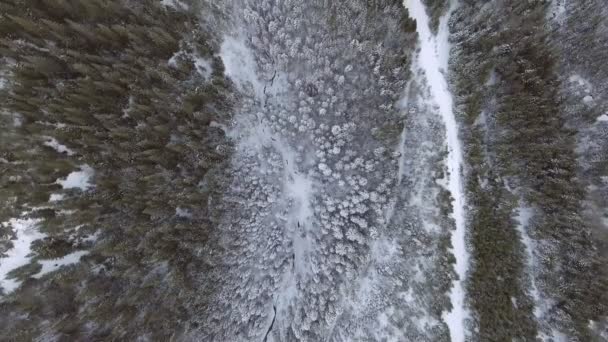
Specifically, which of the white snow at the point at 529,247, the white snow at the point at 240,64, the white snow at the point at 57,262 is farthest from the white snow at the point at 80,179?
the white snow at the point at 529,247

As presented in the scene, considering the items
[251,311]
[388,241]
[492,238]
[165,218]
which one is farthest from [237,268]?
[492,238]

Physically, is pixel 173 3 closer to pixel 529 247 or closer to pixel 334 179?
pixel 334 179

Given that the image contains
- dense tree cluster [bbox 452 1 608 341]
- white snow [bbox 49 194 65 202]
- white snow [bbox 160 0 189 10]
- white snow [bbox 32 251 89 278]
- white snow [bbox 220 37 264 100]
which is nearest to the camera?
white snow [bbox 32 251 89 278]

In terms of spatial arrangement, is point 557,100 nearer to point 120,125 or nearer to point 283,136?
point 283,136

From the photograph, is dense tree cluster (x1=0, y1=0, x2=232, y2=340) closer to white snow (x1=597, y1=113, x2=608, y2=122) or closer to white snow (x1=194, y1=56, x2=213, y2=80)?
white snow (x1=194, y1=56, x2=213, y2=80)

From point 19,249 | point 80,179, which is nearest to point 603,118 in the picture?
point 80,179

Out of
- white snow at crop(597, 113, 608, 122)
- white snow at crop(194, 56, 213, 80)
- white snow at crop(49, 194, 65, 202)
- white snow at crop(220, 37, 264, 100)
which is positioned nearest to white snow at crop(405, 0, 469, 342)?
white snow at crop(597, 113, 608, 122)

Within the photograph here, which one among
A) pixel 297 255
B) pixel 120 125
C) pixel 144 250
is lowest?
pixel 297 255
